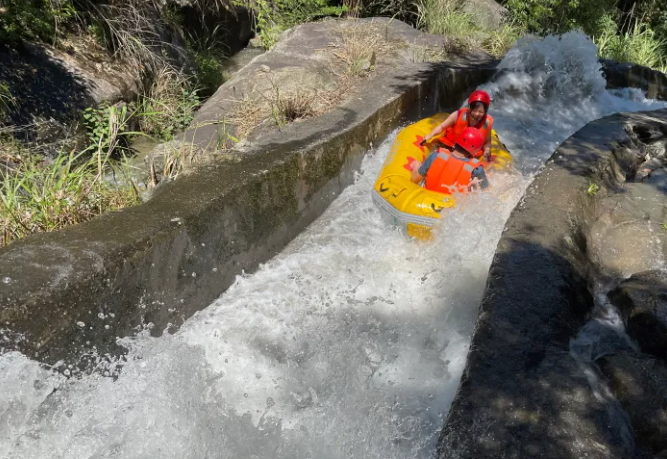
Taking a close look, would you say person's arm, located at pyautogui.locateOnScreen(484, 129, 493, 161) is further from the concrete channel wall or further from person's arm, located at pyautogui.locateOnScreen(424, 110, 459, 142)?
the concrete channel wall

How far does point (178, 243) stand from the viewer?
134 inches

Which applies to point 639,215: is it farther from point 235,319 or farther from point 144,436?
point 144,436

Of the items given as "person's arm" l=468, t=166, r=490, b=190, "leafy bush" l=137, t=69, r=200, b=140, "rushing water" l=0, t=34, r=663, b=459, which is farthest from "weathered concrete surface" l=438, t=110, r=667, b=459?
"leafy bush" l=137, t=69, r=200, b=140

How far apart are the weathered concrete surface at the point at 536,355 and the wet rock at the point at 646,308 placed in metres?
0.21

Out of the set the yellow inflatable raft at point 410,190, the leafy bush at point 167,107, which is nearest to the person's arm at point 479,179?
the yellow inflatable raft at point 410,190

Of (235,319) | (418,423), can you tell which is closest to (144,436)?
(235,319)

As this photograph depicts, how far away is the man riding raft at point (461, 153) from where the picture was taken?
15.7 ft

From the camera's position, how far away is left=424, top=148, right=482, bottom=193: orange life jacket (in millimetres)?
4770

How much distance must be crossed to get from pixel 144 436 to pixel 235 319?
1118 mm

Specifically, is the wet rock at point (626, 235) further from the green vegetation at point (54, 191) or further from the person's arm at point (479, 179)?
the green vegetation at point (54, 191)

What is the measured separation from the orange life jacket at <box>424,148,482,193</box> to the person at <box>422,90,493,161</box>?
56 cm

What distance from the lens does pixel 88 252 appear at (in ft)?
9.61

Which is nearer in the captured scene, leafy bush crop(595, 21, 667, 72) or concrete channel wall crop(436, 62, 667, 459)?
concrete channel wall crop(436, 62, 667, 459)

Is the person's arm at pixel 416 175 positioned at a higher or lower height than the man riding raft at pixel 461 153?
lower
